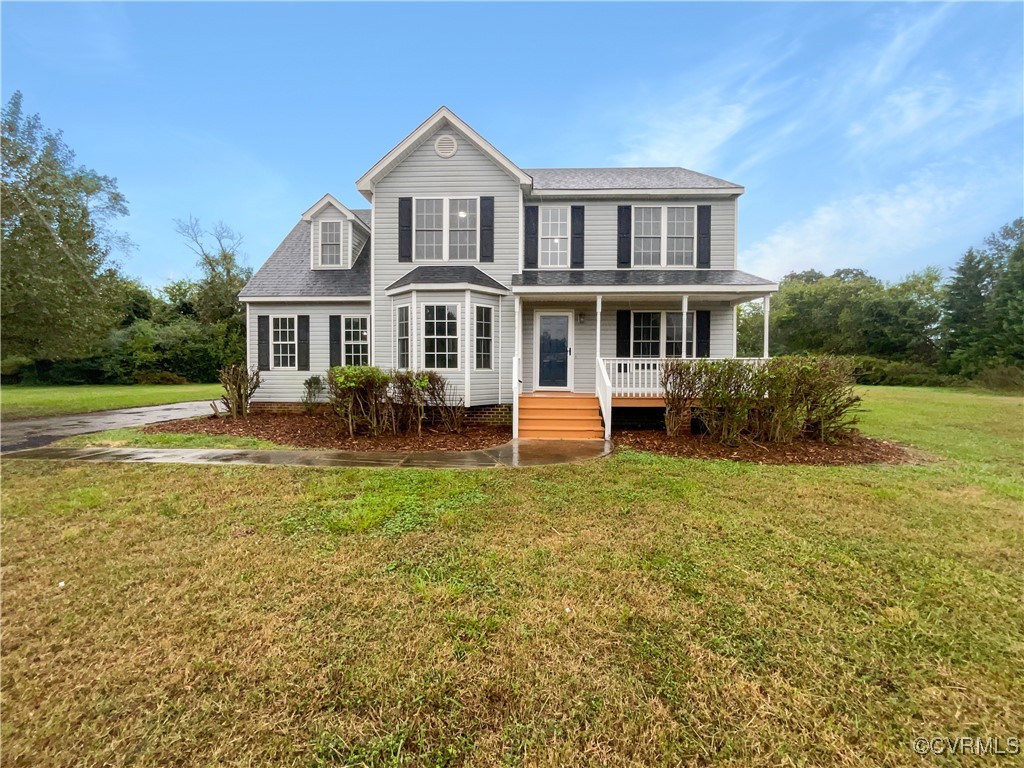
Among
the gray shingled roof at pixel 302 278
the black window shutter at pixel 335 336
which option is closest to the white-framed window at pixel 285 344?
the gray shingled roof at pixel 302 278

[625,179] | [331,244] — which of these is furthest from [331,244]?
[625,179]

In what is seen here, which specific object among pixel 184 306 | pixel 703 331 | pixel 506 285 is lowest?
pixel 703 331

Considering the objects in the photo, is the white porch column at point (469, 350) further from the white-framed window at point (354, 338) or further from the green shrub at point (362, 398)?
the white-framed window at point (354, 338)

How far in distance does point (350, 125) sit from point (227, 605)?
89.8 ft

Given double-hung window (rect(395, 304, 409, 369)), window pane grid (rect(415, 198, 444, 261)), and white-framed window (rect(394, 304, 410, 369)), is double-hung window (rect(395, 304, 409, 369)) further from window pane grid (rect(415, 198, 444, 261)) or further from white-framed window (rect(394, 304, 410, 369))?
window pane grid (rect(415, 198, 444, 261))

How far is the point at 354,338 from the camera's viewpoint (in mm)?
12625

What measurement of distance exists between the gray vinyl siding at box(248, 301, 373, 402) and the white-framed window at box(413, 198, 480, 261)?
379 cm

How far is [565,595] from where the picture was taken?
3133 millimetres

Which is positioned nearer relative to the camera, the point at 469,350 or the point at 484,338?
the point at 469,350

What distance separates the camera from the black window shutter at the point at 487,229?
1126 centimetres

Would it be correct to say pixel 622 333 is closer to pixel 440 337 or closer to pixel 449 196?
pixel 440 337

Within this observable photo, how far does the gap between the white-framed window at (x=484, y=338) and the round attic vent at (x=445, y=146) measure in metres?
4.31

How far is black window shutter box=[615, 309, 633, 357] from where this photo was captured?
12.1 m

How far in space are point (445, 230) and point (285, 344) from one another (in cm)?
605
